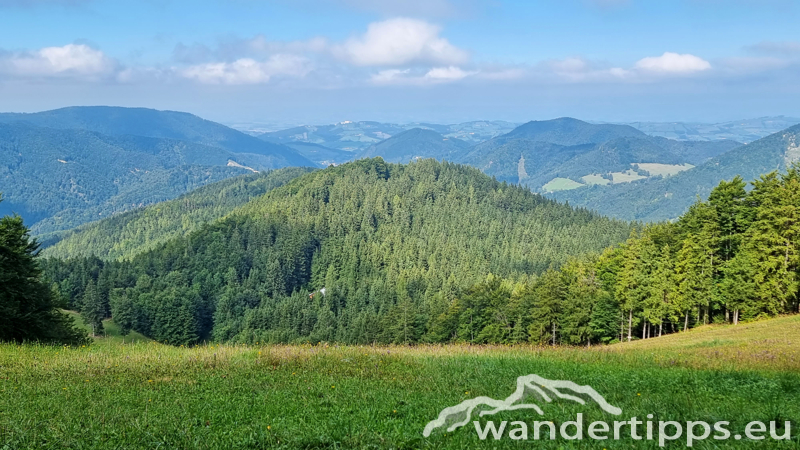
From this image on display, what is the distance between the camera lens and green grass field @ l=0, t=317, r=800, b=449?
9.26 meters

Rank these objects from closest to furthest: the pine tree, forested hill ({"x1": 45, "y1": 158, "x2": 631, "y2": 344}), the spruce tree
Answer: the spruce tree → the pine tree → forested hill ({"x1": 45, "y1": 158, "x2": 631, "y2": 344})

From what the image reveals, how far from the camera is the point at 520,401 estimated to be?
38.3ft

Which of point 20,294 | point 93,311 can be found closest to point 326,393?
point 20,294

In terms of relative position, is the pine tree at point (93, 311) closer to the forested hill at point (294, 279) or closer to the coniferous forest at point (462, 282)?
the coniferous forest at point (462, 282)

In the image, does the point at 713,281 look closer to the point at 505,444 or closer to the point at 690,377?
the point at 690,377

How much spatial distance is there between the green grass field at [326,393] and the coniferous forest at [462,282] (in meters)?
28.9

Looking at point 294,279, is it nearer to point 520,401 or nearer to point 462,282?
point 462,282

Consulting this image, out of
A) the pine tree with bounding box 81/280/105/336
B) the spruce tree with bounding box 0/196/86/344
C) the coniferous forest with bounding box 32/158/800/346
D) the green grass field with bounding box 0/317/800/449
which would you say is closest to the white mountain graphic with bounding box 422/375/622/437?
the green grass field with bounding box 0/317/800/449

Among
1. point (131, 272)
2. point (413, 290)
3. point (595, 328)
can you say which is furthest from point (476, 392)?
point (131, 272)

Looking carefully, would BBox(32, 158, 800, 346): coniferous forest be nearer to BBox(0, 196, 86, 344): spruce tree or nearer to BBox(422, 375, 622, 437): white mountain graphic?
BBox(422, 375, 622, 437): white mountain graphic

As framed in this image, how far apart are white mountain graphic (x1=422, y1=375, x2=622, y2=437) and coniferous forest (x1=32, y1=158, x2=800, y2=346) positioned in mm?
36711

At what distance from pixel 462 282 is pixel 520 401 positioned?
13521 cm

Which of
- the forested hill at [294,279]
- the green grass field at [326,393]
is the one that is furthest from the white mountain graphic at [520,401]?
the forested hill at [294,279]

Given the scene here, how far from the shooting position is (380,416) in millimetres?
10578
